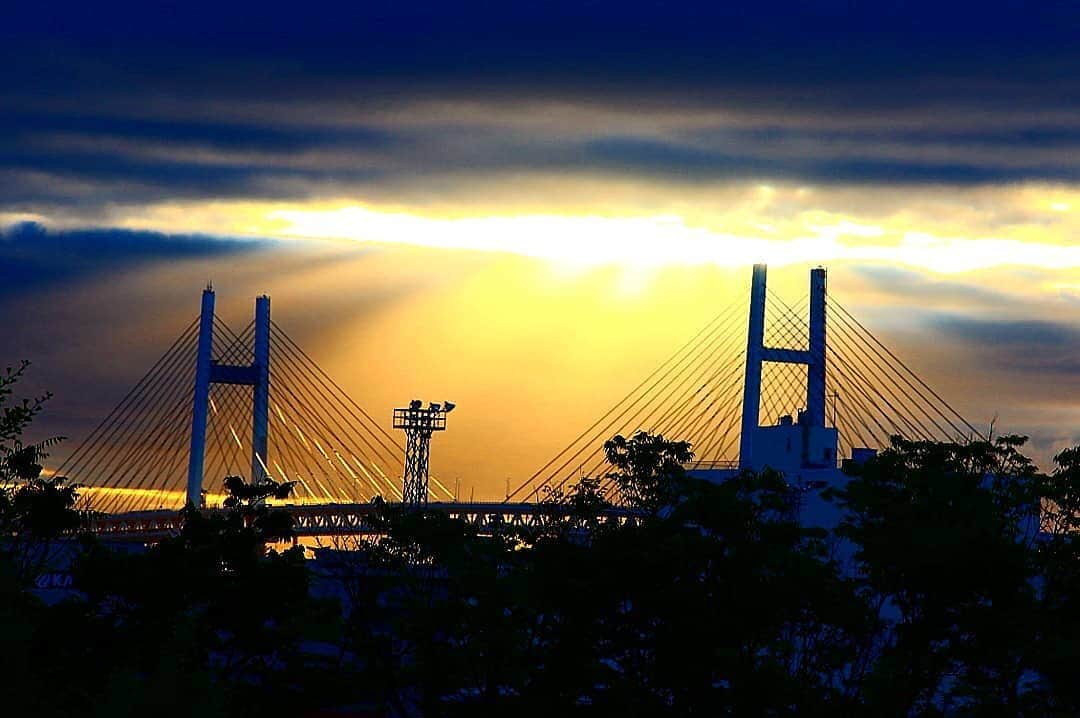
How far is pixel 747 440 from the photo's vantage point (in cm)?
6381

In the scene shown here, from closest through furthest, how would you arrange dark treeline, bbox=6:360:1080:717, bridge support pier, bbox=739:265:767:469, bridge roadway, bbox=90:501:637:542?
dark treeline, bbox=6:360:1080:717
bridge support pier, bbox=739:265:767:469
bridge roadway, bbox=90:501:637:542

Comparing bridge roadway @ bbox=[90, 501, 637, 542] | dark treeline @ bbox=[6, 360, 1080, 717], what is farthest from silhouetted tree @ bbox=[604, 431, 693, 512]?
bridge roadway @ bbox=[90, 501, 637, 542]

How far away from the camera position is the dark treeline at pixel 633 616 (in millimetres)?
32938

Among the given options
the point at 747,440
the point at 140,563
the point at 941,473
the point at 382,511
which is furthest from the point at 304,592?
the point at 747,440

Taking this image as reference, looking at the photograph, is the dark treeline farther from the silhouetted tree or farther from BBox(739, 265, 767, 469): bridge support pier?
BBox(739, 265, 767, 469): bridge support pier

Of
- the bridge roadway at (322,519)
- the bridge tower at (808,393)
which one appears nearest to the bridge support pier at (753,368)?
the bridge tower at (808,393)

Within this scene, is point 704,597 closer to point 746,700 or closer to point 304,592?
point 746,700

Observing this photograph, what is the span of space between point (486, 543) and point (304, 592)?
6.43 m

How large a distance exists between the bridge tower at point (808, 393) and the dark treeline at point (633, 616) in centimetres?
2314

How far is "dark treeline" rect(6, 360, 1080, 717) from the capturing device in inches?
1297

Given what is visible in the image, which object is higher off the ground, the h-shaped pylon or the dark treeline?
the h-shaped pylon

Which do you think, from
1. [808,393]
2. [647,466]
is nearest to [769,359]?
[808,393]

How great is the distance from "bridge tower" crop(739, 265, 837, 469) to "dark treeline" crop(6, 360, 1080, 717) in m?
23.1

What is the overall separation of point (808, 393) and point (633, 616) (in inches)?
1304
